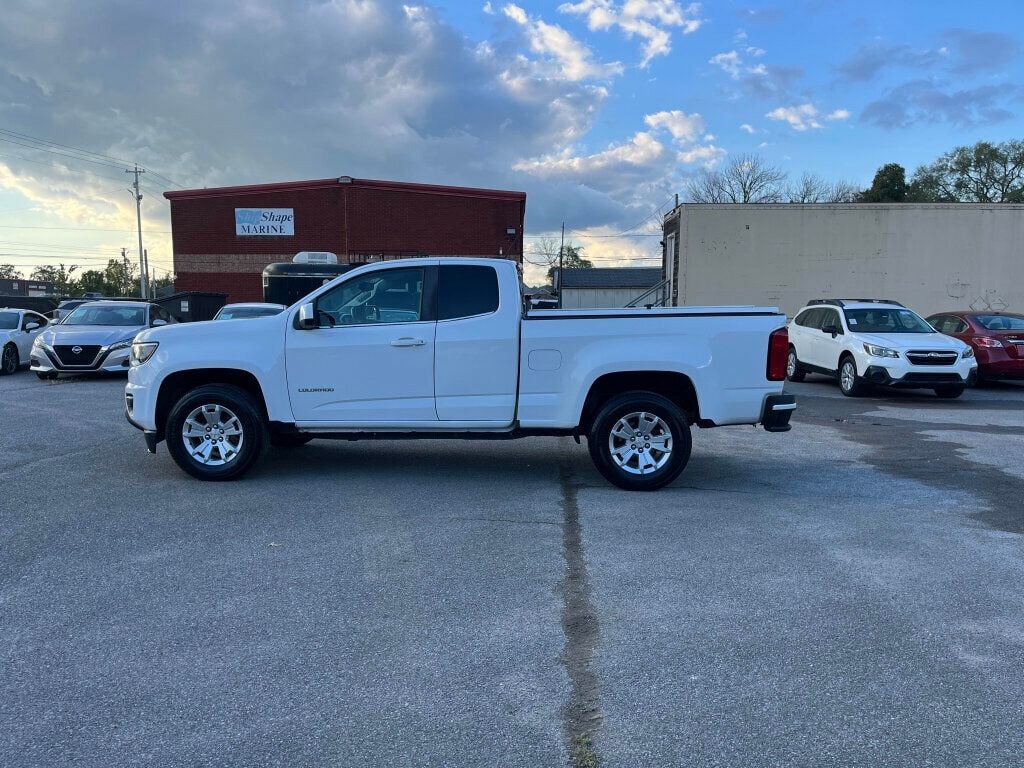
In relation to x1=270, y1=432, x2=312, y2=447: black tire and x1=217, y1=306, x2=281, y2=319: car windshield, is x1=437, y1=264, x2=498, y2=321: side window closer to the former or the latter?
x1=270, y1=432, x2=312, y2=447: black tire

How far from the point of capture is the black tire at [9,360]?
53.3 ft

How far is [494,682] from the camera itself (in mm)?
3357

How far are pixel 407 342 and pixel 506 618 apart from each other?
317cm

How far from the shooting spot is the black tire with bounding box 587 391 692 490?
650 cm

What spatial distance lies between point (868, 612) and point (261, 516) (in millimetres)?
4136

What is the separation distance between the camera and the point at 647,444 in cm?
659

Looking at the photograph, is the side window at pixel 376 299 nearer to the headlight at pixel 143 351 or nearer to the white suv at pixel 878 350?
the headlight at pixel 143 351

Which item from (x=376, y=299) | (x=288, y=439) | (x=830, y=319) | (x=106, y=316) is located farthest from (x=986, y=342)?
(x=106, y=316)

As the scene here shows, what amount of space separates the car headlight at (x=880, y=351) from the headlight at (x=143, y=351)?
36.4 ft

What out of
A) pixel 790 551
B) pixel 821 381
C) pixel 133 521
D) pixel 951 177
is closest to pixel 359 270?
pixel 133 521

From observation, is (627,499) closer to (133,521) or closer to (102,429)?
(133,521)

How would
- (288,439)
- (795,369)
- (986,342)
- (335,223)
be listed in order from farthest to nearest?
(335,223)
(795,369)
(986,342)
(288,439)

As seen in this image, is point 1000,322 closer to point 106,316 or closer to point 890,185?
point 106,316

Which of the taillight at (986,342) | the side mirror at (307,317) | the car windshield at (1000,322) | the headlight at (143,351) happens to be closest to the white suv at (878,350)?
the taillight at (986,342)
